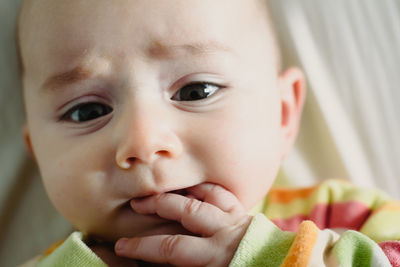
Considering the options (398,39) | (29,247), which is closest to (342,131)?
(398,39)

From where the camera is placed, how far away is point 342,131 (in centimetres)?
151

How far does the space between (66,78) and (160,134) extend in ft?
0.90

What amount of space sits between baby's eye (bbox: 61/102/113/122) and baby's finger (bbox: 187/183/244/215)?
0.83ft

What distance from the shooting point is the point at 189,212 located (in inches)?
38.5

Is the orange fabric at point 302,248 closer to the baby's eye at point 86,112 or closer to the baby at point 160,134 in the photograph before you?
the baby at point 160,134

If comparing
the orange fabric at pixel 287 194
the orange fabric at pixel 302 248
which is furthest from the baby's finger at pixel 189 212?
the orange fabric at pixel 287 194

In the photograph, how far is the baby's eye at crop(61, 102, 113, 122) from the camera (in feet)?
3.67

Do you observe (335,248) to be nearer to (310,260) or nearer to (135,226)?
(310,260)

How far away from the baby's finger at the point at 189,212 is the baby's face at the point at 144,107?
24 millimetres

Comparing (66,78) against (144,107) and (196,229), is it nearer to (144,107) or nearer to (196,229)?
(144,107)

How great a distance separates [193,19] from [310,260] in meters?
0.52

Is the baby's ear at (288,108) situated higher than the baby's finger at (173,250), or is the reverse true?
the baby's ear at (288,108)

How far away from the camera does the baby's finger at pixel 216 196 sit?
101cm

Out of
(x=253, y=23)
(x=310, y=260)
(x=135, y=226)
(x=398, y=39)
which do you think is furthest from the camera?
(x=398, y=39)
